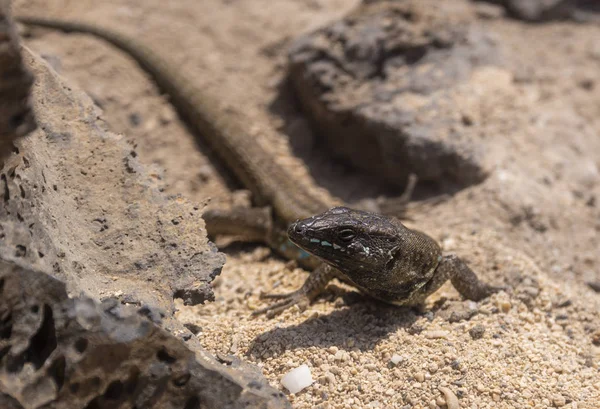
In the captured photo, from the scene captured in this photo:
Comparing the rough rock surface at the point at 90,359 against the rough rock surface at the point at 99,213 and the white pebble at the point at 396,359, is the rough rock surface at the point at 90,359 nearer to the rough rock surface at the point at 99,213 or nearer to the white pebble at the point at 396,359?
the rough rock surface at the point at 99,213

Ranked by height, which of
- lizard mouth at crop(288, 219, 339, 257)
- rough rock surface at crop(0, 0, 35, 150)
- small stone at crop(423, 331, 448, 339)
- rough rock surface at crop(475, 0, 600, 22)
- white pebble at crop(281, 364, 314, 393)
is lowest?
small stone at crop(423, 331, 448, 339)

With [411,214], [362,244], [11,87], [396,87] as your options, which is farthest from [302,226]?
[396,87]

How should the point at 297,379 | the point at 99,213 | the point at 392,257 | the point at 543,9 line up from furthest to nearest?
the point at 543,9
the point at 392,257
the point at 99,213
the point at 297,379

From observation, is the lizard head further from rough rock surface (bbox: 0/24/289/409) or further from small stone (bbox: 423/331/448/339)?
rough rock surface (bbox: 0/24/289/409)

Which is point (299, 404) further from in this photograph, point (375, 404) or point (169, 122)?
point (169, 122)

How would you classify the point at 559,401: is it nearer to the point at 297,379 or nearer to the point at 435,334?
the point at 435,334

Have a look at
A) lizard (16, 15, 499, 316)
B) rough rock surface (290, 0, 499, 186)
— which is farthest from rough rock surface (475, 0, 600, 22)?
lizard (16, 15, 499, 316)

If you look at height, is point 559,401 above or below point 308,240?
below
